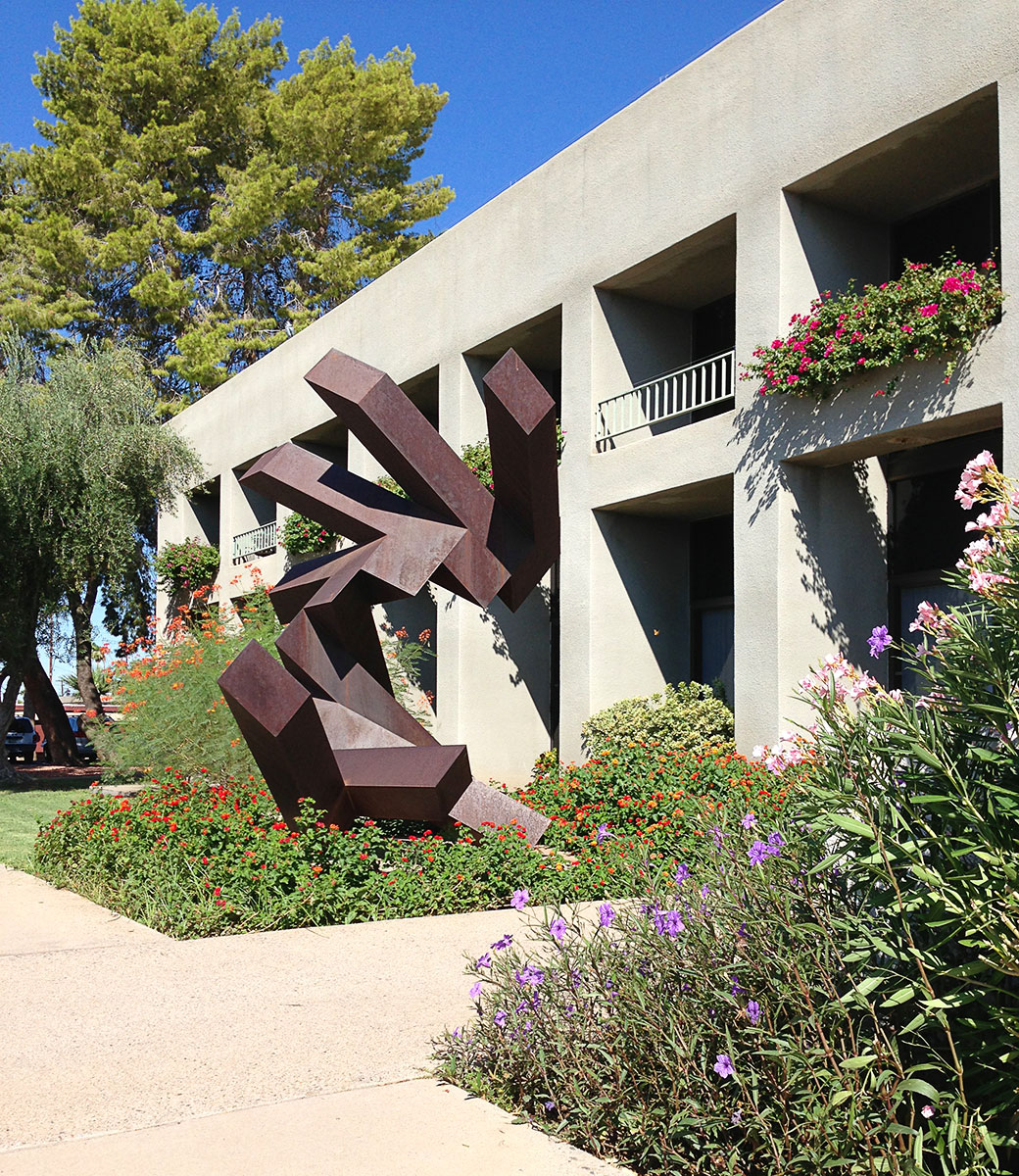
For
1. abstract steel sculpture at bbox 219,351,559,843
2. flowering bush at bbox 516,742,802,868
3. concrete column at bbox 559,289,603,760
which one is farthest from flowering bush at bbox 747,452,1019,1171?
concrete column at bbox 559,289,603,760

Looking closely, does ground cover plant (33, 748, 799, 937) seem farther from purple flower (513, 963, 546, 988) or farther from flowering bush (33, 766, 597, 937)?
purple flower (513, 963, 546, 988)

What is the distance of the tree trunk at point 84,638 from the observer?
2220cm

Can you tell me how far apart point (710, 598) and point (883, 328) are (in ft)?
17.3

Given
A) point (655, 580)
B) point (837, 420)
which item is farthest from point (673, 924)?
point (655, 580)

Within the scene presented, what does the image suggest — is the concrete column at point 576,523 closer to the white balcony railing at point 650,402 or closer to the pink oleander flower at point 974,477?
the white balcony railing at point 650,402

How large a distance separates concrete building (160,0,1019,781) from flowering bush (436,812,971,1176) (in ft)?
22.9

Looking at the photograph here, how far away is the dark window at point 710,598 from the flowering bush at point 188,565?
1399 cm

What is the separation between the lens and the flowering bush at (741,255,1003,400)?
963cm

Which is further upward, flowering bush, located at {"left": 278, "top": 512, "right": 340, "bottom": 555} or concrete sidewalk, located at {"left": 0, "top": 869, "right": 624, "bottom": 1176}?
flowering bush, located at {"left": 278, "top": 512, "right": 340, "bottom": 555}

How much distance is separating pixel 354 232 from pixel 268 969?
1214 inches

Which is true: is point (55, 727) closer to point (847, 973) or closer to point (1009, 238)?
point (1009, 238)

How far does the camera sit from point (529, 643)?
54.1 ft

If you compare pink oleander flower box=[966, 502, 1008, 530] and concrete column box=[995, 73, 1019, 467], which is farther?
concrete column box=[995, 73, 1019, 467]

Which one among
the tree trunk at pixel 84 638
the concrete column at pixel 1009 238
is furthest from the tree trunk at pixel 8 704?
the concrete column at pixel 1009 238
